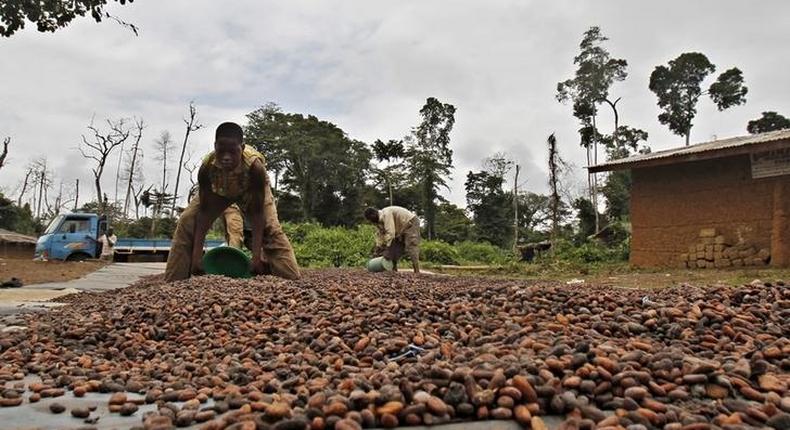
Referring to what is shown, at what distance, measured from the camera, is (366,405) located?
1.56m

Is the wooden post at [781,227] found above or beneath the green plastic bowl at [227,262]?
above

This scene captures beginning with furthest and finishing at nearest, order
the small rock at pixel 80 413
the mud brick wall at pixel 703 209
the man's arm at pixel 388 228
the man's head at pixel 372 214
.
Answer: the mud brick wall at pixel 703 209, the man's arm at pixel 388 228, the man's head at pixel 372 214, the small rock at pixel 80 413

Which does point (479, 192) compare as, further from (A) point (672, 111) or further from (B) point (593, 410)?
(B) point (593, 410)

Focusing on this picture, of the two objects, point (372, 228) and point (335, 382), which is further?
point (372, 228)

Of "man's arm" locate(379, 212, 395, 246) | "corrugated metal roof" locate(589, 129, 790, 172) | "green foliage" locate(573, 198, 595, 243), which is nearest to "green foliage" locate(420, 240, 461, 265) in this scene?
"green foliage" locate(573, 198, 595, 243)

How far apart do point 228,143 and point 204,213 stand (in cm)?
96

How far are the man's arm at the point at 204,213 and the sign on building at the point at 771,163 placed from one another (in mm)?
8304

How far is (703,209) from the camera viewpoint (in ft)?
33.8

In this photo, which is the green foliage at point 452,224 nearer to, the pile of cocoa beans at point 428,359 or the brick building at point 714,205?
the brick building at point 714,205

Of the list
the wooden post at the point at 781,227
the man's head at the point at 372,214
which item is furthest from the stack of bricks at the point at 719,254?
the man's head at the point at 372,214

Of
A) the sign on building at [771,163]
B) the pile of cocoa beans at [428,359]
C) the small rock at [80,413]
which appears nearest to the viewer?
the pile of cocoa beans at [428,359]

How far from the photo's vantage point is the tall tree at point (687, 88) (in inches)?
1056

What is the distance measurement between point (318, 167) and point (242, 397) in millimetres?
31639

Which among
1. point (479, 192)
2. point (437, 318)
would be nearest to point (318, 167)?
point (479, 192)
